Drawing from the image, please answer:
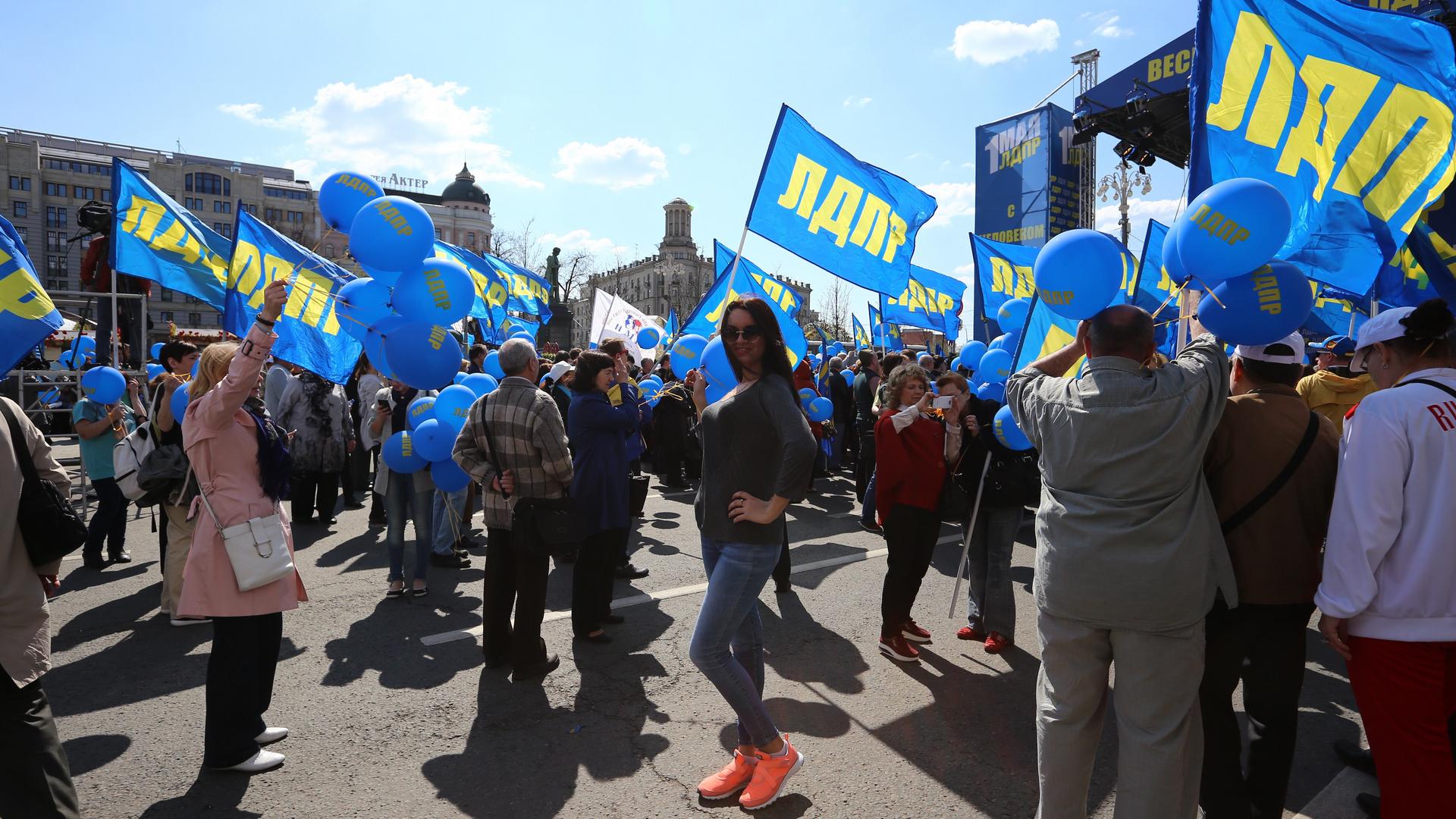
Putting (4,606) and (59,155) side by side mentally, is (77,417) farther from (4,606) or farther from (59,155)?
(59,155)

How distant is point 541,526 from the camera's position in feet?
15.1

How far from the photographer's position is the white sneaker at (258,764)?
3510 mm

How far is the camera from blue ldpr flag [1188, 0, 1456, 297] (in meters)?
3.62

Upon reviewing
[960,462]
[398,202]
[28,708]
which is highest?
[398,202]

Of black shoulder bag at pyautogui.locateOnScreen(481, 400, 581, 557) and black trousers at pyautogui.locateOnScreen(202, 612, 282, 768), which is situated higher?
black shoulder bag at pyautogui.locateOnScreen(481, 400, 581, 557)

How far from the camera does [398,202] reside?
17.7 feet

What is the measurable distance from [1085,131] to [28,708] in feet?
70.8

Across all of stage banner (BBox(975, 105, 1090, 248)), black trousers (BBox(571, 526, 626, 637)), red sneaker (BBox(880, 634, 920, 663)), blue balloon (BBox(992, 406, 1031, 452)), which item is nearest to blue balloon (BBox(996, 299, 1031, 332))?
blue balloon (BBox(992, 406, 1031, 452))

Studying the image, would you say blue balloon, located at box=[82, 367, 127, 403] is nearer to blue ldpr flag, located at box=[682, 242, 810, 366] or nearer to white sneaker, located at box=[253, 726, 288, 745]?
white sneaker, located at box=[253, 726, 288, 745]

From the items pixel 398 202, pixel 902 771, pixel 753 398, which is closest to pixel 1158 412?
pixel 753 398

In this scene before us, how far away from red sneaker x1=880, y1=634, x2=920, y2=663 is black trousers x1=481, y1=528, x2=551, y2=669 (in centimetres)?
209

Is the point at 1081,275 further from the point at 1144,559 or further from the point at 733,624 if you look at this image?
the point at 733,624

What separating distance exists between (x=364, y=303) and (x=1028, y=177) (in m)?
26.4

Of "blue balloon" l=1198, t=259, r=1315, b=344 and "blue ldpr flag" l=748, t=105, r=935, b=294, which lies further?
"blue ldpr flag" l=748, t=105, r=935, b=294
